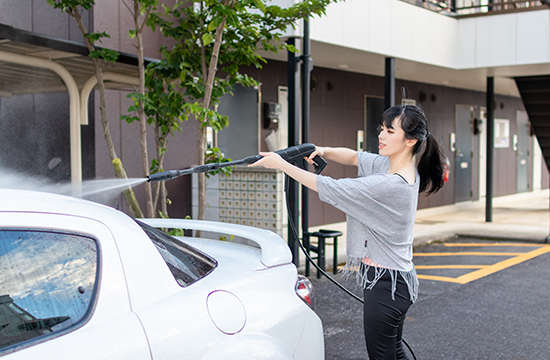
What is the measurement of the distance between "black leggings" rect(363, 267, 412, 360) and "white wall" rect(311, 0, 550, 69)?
5371 mm

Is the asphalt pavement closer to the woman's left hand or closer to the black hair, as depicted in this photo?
the black hair

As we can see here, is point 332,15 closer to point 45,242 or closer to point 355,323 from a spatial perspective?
point 355,323

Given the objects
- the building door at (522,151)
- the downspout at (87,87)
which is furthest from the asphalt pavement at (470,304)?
the building door at (522,151)

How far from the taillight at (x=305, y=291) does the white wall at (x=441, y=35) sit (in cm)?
552

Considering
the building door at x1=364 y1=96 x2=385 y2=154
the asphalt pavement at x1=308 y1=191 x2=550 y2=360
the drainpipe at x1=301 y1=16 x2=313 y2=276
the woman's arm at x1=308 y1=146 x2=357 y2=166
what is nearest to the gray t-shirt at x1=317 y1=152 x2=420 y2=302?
the woman's arm at x1=308 y1=146 x2=357 y2=166

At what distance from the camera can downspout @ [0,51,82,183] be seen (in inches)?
166

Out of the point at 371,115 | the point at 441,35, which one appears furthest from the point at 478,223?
the point at 441,35

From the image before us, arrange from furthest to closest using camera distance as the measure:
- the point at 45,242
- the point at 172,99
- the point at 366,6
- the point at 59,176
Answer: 1. the point at 366,6
2. the point at 59,176
3. the point at 172,99
4. the point at 45,242

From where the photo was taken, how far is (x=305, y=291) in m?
2.47

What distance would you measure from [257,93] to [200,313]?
23.7 ft

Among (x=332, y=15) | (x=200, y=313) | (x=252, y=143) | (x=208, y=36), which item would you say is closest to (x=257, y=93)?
(x=252, y=143)

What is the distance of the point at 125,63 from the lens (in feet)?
16.2

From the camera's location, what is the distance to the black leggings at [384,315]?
8.66 ft

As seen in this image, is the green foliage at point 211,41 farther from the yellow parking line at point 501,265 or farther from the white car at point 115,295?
the yellow parking line at point 501,265
